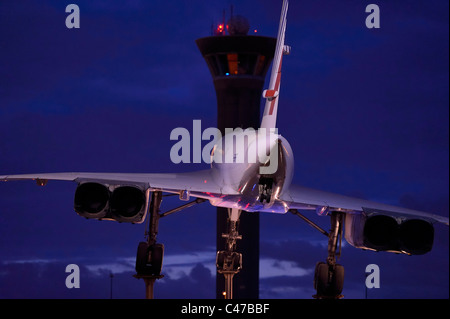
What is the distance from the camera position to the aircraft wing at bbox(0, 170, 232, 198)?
20281 millimetres

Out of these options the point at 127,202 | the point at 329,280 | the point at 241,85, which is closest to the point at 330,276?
the point at 329,280

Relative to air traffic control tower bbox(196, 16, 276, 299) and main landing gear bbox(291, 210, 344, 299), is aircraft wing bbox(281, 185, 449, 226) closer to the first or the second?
main landing gear bbox(291, 210, 344, 299)

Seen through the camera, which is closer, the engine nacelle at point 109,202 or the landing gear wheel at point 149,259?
the engine nacelle at point 109,202

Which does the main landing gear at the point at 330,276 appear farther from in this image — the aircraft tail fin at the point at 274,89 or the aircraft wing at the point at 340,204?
the aircraft tail fin at the point at 274,89

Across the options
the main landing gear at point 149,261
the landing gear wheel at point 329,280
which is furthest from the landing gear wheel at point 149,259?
the landing gear wheel at point 329,280

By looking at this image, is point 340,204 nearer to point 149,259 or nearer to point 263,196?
point 263,196

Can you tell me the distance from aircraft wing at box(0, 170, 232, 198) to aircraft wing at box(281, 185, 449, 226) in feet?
6.61

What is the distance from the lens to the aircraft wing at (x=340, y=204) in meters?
22.2

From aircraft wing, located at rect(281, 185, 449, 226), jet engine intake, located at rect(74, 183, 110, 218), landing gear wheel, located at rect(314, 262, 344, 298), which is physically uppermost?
jet engine intake, located at rect(74, 183, 110, 218)

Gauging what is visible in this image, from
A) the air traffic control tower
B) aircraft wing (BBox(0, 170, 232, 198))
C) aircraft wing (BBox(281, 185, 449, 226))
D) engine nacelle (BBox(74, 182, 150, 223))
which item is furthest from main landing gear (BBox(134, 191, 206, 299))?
the air traffic control tower

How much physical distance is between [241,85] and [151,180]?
34.2 meters

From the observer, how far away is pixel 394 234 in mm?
22094

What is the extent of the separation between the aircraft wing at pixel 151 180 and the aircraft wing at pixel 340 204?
201cm
